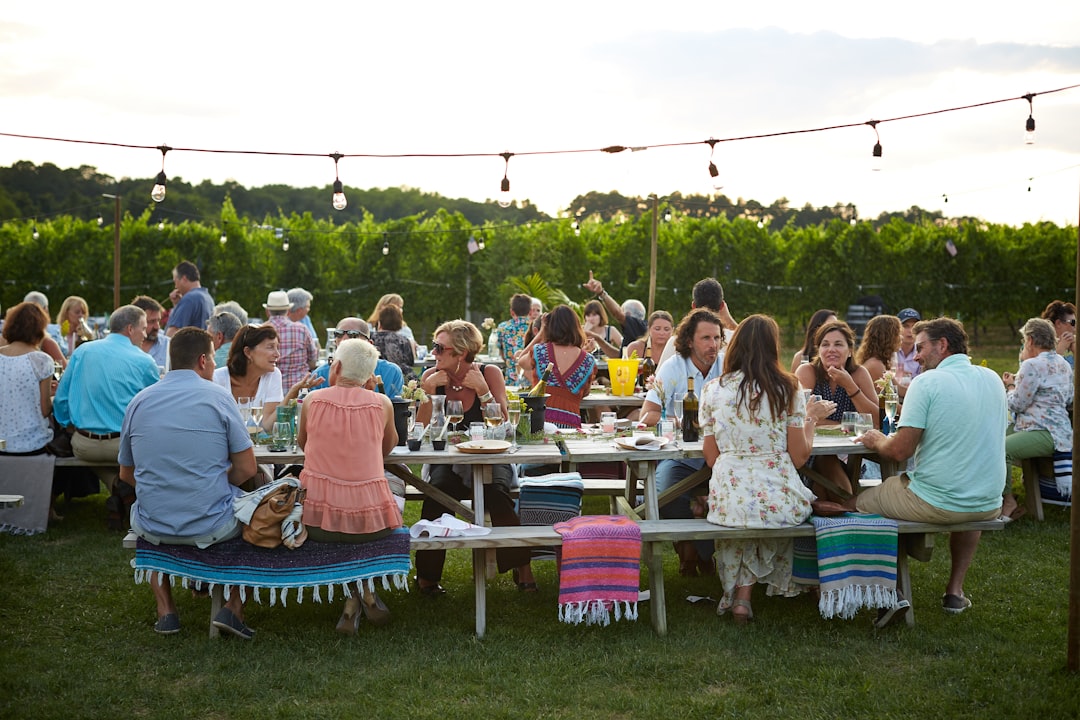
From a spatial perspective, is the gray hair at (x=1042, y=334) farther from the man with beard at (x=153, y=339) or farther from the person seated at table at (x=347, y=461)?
the man with beard at (x=153, y=339)

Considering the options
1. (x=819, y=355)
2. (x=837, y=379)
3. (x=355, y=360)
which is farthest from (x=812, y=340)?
(x=355, y=360)

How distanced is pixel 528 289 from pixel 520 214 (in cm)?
2488

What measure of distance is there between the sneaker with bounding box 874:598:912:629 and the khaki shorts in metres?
0.37

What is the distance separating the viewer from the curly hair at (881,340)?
5.99 meters

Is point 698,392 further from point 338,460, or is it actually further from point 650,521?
point 338,460

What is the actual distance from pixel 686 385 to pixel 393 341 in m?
3.16

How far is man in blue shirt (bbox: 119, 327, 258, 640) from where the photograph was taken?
401cm

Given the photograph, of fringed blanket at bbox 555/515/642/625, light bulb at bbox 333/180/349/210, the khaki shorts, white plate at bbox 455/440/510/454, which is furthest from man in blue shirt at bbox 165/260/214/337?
the khaki shorts

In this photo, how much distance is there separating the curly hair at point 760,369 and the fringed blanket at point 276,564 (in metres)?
1.68

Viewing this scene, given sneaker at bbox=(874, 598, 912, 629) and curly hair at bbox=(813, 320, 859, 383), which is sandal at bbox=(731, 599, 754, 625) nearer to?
sneaker at bbox=(874, 598, 912, 629)

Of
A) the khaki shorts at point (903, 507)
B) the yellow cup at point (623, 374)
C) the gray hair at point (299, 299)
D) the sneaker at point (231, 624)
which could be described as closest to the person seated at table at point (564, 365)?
the yellow cup at point (623, 374)

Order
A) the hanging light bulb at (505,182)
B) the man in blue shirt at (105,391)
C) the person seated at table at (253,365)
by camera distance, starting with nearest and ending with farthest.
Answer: the person seated at table at (253,365), the man in blue shirt at (105,391), the hanging light bulb at (505,182)

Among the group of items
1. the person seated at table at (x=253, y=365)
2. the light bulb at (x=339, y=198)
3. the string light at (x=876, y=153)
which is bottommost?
→ the person seated at table at (x=253, y=365)

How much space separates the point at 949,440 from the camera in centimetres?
425
